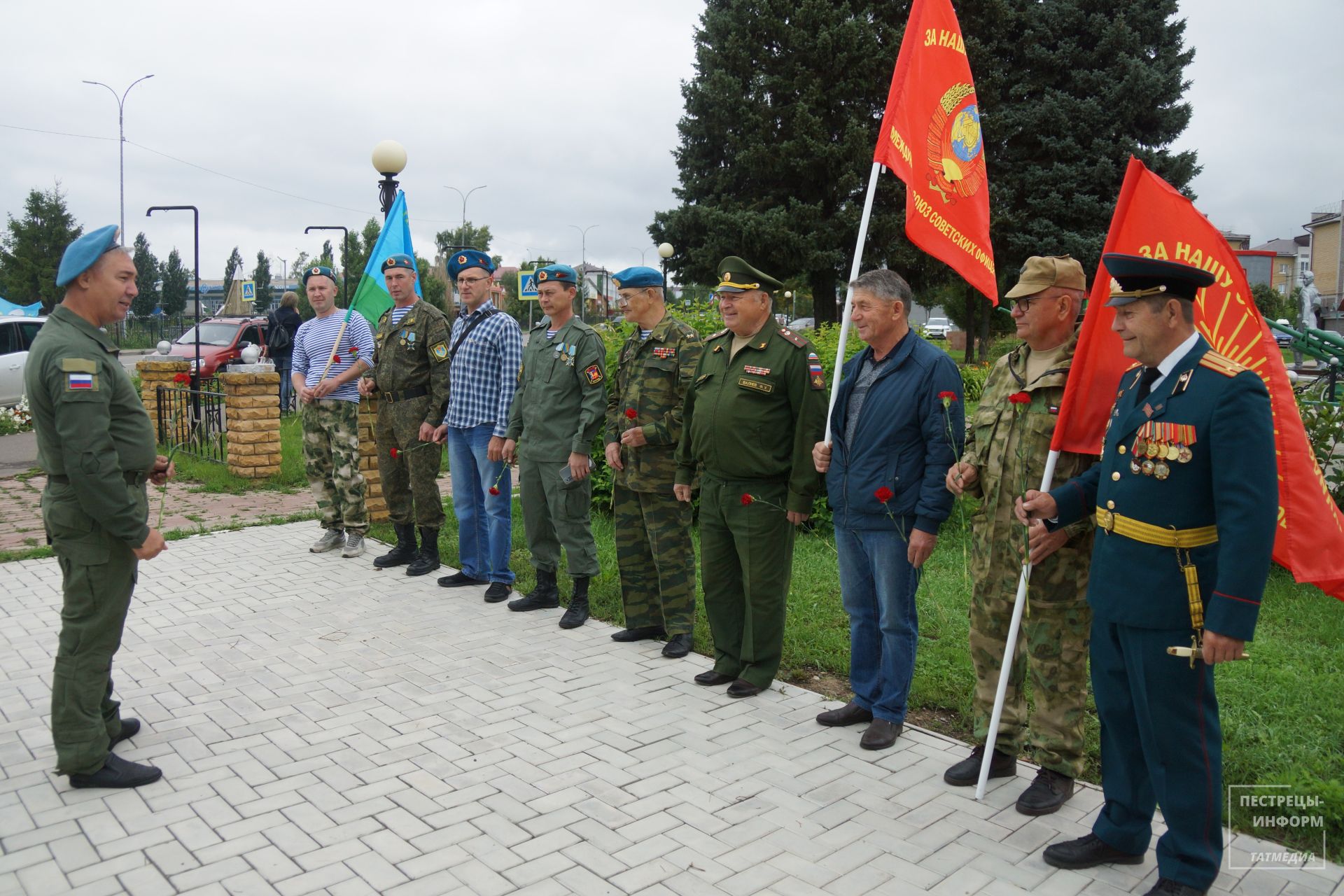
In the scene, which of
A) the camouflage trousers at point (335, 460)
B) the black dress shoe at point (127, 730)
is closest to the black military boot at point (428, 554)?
the camouflage trousers at point (335, 460)

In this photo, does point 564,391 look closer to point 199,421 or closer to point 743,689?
point 743,689

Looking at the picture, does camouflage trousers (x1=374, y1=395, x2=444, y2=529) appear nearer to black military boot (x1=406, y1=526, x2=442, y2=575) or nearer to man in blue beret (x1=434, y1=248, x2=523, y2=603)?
black military boot (x1=406, y1=526, x2=442, y2=575)

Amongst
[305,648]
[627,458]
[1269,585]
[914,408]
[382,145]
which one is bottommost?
[305,648]

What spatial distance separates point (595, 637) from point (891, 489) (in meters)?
2.44

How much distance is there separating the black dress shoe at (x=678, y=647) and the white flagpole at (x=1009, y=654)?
80.3 inches

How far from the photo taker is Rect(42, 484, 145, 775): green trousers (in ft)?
12.6

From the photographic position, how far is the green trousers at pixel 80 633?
385 cm

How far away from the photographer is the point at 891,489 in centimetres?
423

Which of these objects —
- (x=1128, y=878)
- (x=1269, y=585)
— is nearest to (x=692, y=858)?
(x=1128, y=878)

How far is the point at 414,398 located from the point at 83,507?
3.51m

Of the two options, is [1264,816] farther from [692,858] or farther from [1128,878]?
[692,858]

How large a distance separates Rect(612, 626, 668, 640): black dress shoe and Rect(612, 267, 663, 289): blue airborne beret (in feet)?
6.75

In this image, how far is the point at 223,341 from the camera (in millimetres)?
21422

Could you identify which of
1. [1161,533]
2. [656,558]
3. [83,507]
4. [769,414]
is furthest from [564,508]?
[1161,533]
